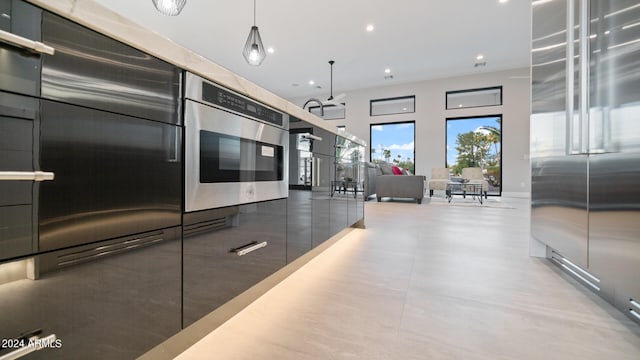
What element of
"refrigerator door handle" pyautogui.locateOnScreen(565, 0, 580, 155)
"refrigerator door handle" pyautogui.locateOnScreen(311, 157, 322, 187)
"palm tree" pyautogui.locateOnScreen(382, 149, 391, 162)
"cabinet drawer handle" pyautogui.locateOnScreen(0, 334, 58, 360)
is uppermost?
"palm tree" pyautogui.locateOnScreen(382, 149, 391, 162)

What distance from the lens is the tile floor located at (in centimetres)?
87

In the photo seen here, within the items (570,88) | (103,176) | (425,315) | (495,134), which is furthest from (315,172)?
(495,134)

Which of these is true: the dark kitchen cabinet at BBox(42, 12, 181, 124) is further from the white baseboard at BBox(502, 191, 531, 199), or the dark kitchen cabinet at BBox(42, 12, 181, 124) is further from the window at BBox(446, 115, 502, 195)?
the white baseboard at BBox(502, 191, 531, 199)

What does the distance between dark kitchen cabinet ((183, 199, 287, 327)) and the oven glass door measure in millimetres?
122

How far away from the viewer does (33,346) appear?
47 cm

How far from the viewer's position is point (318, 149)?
65.0 inches

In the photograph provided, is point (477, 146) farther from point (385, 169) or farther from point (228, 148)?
point (228, 148)

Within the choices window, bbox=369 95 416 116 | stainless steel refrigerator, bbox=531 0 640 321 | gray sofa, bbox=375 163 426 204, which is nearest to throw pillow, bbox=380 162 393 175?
gray sofa, bbox=375 163 426 204

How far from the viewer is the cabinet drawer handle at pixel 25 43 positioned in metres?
0.43

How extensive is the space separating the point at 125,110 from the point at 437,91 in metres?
8.14

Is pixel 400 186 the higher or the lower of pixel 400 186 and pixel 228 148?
the lower

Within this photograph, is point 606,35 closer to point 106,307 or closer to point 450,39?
point 106,307

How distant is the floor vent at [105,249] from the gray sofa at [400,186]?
5341mm

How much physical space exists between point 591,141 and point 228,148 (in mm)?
1728
